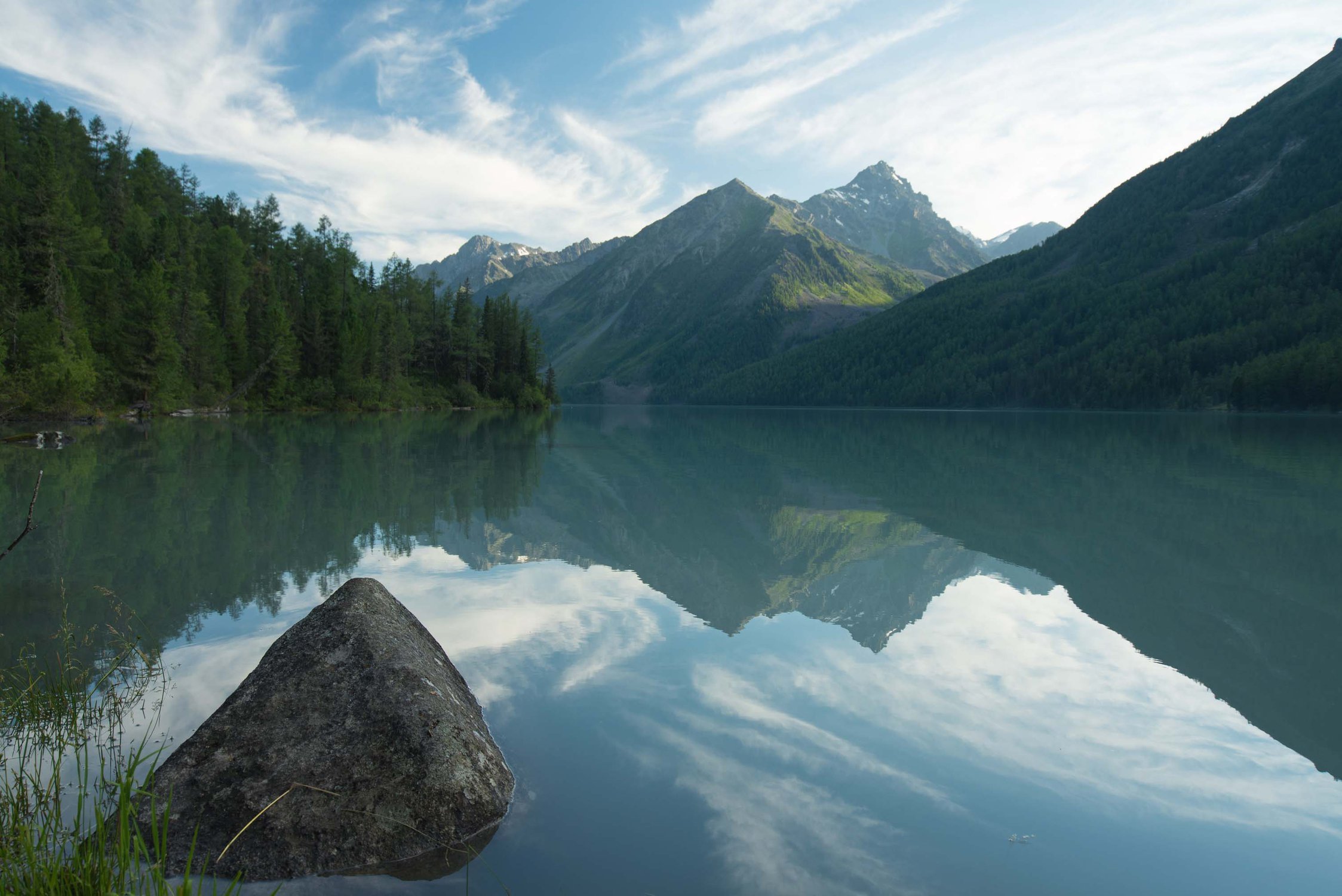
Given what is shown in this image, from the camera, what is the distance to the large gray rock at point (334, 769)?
13.0 feet

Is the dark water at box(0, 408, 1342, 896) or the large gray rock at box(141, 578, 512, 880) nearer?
the large gray rock at box(141, 578, 512, 880)

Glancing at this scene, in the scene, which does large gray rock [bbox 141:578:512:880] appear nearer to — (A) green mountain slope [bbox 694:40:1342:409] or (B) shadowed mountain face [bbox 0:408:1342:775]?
(B) shadowed mountain face [bbox 0:408:1342:775]

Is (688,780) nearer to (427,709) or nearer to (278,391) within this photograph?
(427,709)

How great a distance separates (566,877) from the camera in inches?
153

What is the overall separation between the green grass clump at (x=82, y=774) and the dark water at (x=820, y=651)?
49cm

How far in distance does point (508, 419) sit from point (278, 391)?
21971mm

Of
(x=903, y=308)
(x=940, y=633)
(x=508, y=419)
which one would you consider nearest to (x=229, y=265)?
(x=508, y=419)

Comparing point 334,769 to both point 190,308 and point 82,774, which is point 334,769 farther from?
point 190,308

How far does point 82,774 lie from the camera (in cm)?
466

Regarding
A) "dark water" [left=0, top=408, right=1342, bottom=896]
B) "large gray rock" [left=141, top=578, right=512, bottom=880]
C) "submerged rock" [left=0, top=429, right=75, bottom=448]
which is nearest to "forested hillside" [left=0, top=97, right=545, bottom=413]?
"submerged rock" [left=0, top=429, right=75, bottom=448]

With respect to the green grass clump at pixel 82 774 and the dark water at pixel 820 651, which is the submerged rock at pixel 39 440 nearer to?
the dark water at pixel 820 651

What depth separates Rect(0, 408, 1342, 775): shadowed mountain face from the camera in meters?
8.52

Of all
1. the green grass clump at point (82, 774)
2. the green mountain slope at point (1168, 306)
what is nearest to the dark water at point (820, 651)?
the green grass clump at point (82, 774)

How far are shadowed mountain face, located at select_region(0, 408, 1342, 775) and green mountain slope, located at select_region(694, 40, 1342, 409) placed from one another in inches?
3584
